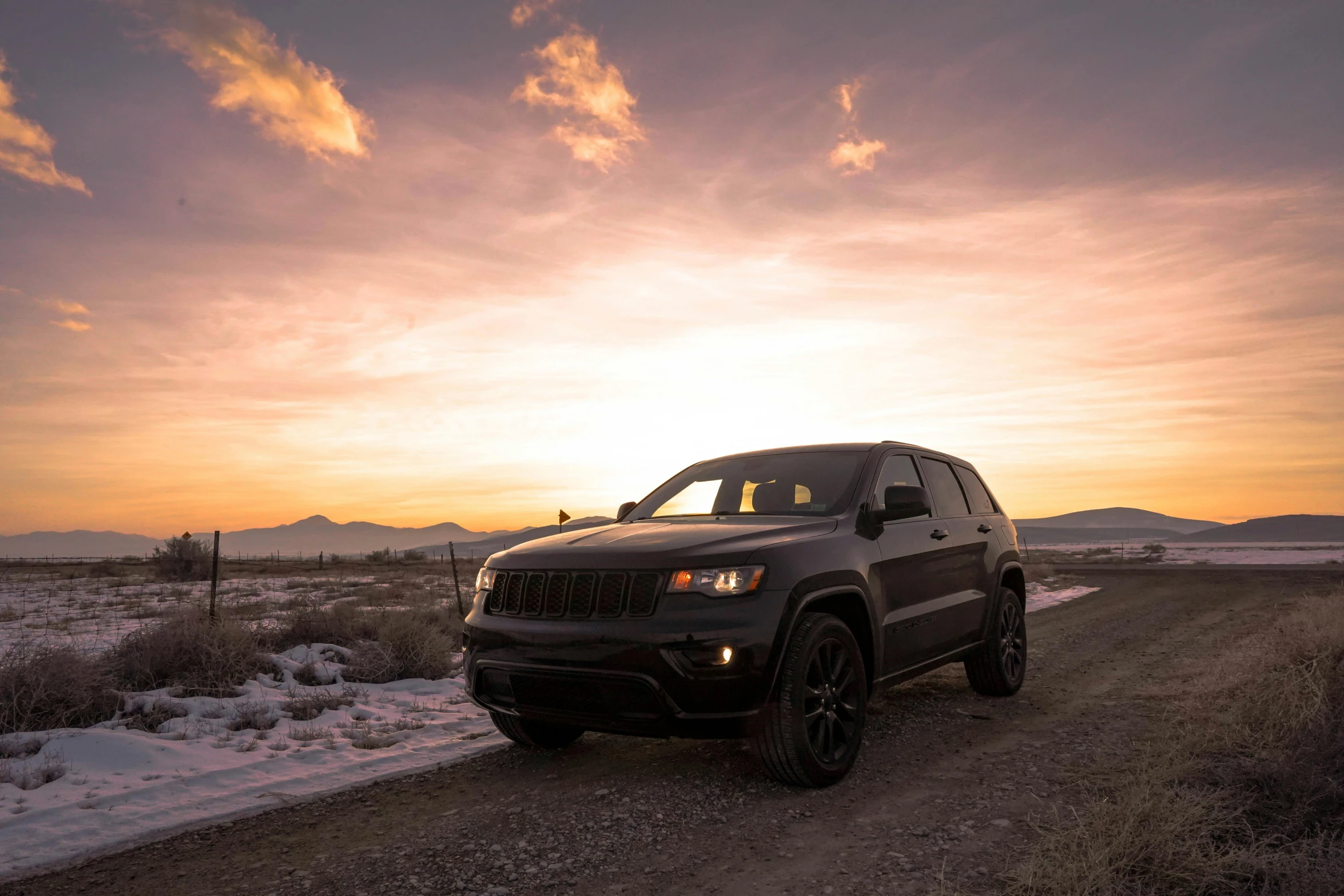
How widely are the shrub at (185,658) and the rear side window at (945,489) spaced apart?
20.4 ft

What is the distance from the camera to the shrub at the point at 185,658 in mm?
7270

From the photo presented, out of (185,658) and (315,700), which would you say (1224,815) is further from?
(185,658)

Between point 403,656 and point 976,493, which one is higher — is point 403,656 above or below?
below

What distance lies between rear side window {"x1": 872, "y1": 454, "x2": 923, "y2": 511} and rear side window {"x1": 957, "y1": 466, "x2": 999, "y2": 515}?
40.2 inches

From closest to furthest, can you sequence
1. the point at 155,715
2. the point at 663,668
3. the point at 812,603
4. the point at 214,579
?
the point at 663,668 < the point at 812,603 < the point at 155,715 < the point at 214,579

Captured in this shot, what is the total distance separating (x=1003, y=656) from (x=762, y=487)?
2808mm

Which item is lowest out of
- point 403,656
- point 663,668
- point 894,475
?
point 403,656

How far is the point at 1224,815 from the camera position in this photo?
344 cm

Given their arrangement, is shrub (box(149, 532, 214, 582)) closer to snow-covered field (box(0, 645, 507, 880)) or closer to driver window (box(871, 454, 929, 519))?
snow-covered field (box(0, 645, 507, 880))

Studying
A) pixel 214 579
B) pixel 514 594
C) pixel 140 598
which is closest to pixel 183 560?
pixel 140 598

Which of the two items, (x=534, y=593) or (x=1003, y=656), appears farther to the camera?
(x=1003, y=656)

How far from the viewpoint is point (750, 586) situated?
161 inches

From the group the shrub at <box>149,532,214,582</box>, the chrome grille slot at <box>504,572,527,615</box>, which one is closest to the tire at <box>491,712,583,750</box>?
the chrome grille slot at <box>504,572,527,615</box>

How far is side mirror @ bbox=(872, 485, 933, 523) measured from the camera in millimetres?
4918
